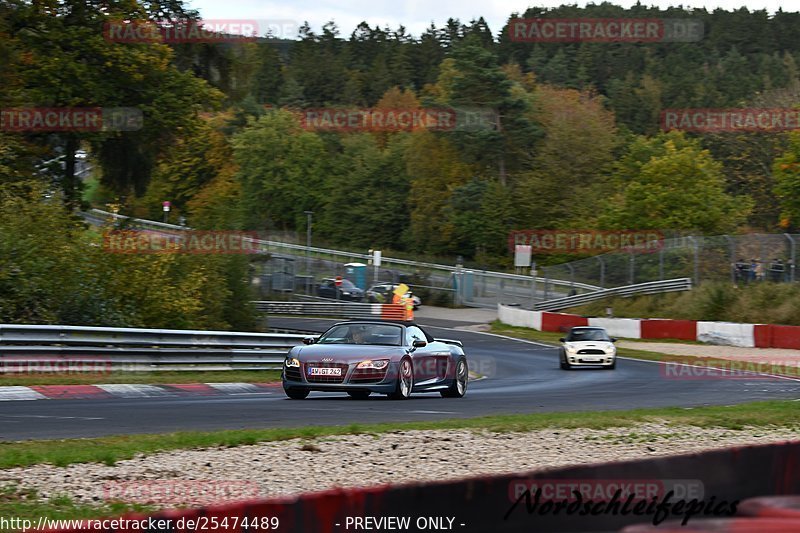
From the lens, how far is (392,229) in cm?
10412

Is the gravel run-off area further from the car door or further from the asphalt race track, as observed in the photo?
the car door

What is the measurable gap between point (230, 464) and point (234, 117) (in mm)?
109151

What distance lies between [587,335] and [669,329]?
12259mm

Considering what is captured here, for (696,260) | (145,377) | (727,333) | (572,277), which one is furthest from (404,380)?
(572,277)

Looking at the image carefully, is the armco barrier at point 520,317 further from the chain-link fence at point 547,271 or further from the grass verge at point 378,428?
the grass verge at point 378,428

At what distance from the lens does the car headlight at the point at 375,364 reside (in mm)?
15810

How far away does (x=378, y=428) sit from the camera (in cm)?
1168

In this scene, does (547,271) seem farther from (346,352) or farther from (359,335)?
(346,352)

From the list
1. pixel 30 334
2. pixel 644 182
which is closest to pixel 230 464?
pixel 30 334

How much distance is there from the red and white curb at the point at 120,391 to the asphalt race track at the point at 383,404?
0.75 meters

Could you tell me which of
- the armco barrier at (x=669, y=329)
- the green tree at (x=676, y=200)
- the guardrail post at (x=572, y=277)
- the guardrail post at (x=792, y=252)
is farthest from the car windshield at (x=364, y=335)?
the green tree at (x=676, y=200)

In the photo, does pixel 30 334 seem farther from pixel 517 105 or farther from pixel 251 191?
pixel 251 191

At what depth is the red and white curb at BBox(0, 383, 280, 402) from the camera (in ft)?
51.3

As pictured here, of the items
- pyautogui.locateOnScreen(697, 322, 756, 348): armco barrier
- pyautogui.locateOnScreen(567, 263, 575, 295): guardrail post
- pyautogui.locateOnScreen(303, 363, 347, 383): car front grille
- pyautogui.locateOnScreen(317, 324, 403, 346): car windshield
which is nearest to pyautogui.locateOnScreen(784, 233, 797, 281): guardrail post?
pyautogui.locateOnScreen(697, 322, 756, 348): armco barrier
